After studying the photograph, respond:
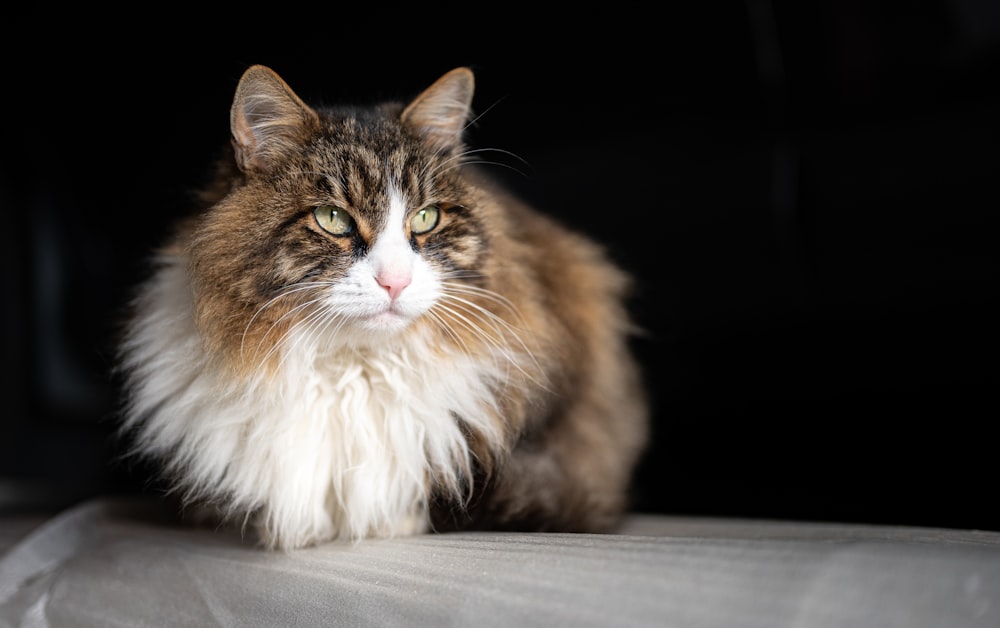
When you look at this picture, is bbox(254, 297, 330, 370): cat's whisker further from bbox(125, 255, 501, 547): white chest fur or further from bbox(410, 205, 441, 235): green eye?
bbox(410, 205, 441, 235): green eye

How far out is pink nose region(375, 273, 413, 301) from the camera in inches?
43.8

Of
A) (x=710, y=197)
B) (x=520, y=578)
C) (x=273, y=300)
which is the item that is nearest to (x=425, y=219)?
(x=273, y=300)

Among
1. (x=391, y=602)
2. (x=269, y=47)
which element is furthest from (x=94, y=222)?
(x=391, y=602)

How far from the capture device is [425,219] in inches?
48.9

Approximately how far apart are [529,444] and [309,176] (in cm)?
54

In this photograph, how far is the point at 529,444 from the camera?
4.43 feet

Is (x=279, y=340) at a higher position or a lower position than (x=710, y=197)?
lower

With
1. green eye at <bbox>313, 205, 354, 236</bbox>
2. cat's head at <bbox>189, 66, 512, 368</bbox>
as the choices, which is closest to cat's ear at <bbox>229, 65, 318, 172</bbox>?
cat's head at <bbox>189, 66, 512, 368</bbox>

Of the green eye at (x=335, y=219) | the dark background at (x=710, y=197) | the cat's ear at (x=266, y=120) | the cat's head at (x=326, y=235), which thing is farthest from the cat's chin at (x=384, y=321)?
the dark background at (x=710, y=197)

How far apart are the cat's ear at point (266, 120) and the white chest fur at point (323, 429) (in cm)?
25

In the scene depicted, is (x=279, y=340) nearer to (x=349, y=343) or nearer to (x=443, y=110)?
(x=349, y=343)

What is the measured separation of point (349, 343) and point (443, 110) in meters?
0.40

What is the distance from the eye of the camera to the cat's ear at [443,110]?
1.29 meters

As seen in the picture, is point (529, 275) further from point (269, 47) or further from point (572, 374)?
point (269, 47)
